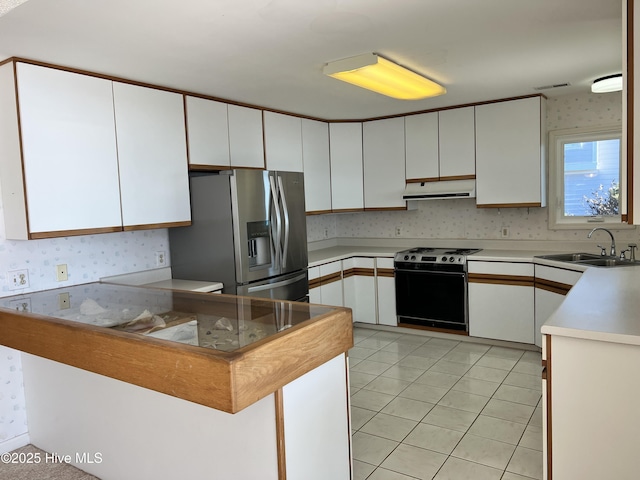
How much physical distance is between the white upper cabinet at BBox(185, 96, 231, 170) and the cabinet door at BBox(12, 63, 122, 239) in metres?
0.64

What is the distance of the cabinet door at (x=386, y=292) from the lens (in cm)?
494

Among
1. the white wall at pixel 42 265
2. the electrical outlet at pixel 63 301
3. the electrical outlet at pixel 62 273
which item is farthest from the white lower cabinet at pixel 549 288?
the electrical outlet at pixel 62 273

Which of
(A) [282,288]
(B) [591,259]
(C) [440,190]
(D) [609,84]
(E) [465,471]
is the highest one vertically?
(D) [609,84]

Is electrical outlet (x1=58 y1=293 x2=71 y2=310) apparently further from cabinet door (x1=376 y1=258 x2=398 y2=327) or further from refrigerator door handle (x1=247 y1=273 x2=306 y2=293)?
cabinet door (x1=376 y1=258 x2=398 y2=327)

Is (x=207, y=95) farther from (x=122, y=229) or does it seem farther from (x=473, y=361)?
(x=473, y=361)

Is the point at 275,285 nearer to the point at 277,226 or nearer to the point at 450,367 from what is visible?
the point at 277,226

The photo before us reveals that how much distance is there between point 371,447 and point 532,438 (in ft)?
3.06

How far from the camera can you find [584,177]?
14.5ft

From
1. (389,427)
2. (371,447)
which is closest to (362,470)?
(371,447)

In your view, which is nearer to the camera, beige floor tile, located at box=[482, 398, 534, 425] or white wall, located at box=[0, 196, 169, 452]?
white wall, located at box=[0, 196, 169, 452]

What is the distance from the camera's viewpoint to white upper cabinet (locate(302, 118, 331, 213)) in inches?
191

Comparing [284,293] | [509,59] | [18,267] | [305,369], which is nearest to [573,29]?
[509,59]

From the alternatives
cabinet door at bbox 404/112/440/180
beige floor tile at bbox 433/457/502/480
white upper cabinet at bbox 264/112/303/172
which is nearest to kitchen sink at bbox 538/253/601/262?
cabinet door at bbox 404/112/440/180

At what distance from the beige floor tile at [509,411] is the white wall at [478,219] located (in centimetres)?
199
